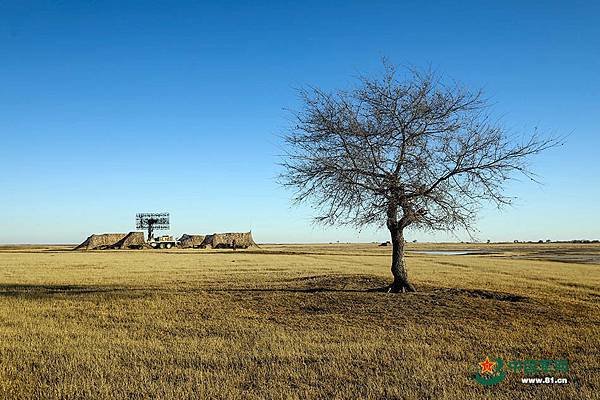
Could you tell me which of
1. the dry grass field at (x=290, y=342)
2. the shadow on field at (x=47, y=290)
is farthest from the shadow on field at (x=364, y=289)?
the shadow on field at (x=47, y=290)

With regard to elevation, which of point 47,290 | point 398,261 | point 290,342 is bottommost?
point 290,342

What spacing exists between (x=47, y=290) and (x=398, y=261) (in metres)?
15.6

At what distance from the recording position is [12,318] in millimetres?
16844

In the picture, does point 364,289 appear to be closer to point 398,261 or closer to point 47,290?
point 398,261

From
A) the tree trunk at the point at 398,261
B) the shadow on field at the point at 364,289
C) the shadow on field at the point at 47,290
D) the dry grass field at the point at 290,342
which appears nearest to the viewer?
the dry grass field at the point at 290,342

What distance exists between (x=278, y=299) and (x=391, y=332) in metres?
6.75

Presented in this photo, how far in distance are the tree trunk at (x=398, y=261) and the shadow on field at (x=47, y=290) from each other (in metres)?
11.9

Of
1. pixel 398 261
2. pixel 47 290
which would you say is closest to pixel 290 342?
pixel 398 261

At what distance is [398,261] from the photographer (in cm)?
2056

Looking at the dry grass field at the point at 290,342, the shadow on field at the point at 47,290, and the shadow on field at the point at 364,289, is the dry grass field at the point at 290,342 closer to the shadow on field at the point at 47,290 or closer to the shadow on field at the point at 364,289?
the shadow on field at the point at 364,289

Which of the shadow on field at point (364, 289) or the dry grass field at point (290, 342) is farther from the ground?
the shadow on field at point (364, 289)

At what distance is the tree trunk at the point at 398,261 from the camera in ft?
66.4

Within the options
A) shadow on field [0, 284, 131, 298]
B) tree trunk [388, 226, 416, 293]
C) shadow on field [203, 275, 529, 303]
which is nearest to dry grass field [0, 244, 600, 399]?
shadow on field [203, 275, 529, 303]

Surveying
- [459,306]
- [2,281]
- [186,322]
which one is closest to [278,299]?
[186,322]
